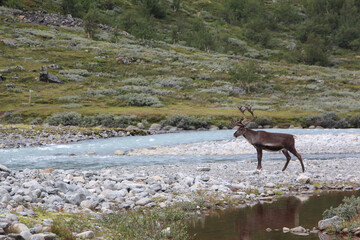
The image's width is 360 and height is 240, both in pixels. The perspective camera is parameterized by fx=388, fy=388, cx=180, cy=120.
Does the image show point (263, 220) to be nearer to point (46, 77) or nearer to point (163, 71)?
point (46, 77)

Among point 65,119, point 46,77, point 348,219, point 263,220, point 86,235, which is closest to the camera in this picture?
point 86,235

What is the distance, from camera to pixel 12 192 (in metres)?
10.6

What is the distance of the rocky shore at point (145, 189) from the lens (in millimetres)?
10234

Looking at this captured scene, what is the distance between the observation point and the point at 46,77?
66.4m

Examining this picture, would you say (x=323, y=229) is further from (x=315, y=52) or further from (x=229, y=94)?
(x=315, y=52)

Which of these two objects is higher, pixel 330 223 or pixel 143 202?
pixel 330 223

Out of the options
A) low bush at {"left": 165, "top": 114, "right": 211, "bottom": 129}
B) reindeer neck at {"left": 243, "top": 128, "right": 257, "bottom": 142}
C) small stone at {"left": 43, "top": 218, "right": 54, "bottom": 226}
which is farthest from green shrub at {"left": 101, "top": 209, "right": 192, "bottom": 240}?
low bush at {"left": 165, "top": 114, "right": 211, "bottom": 129}

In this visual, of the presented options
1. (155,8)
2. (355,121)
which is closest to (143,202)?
(355,121)

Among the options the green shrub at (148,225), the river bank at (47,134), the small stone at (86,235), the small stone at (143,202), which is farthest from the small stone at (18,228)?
the river bank at (47,134)

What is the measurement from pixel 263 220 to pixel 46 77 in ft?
206

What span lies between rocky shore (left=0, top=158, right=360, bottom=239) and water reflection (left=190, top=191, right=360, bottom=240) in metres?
0.82

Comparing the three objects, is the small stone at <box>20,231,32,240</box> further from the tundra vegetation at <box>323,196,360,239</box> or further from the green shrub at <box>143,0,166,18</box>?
the green shrub at <box>143,0,166,18</box>

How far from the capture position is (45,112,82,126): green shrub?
43438mm

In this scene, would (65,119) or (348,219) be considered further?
(65,119)
